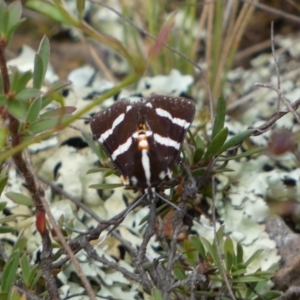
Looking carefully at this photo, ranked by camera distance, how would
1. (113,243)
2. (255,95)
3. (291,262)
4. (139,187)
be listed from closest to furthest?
(139,187), (291,262), (113,243), (255,95)

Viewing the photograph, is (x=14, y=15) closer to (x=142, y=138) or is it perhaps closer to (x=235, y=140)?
(x=142, y=138)

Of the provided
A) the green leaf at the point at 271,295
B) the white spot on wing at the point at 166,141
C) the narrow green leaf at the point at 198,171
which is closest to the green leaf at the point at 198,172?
the narrow green leaf at the point at 198,171

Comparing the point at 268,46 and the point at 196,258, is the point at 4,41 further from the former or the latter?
the point at 268,46

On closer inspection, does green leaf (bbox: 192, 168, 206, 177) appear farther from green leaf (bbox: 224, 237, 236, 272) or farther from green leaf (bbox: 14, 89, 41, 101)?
green leaf (bbox: 14, 89, 41, 101)

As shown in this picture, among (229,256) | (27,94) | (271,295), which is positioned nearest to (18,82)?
(27,94)

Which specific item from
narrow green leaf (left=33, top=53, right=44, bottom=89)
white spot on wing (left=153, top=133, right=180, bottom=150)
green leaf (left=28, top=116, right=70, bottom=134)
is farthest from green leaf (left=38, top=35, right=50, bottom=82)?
white spot on wing (left=153, top=133, right=180, bottom=150)

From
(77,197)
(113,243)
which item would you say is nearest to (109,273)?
(113,243)
